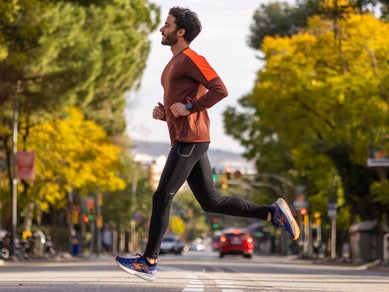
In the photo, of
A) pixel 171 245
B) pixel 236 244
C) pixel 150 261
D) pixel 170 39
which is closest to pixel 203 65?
pixel 170 39

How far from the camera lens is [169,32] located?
37.8 ft

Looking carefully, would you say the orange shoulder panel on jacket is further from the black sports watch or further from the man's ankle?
the man's ankle

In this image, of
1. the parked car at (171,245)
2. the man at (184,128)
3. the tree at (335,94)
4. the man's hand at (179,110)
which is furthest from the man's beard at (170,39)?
the parked car at (171,245)

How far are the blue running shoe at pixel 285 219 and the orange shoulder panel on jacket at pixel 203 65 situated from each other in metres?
1.47

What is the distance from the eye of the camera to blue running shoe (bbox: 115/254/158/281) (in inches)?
456

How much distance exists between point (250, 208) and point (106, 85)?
44781 millimetres

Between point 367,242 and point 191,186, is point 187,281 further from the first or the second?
point 367,242

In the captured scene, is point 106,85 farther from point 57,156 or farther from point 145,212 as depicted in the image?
point 145,212

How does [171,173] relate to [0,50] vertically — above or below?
below

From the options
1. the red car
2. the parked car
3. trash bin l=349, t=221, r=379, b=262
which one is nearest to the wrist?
trash bin l=349, t=221, r=379, b=262

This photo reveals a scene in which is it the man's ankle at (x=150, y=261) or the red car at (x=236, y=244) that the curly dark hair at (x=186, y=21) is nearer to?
the man's ankle at (x=150, y=261)

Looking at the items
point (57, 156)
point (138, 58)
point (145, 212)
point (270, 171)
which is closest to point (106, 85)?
point (57, 156)

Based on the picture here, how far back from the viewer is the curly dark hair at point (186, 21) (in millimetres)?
11547

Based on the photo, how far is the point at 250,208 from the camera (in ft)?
39.1
